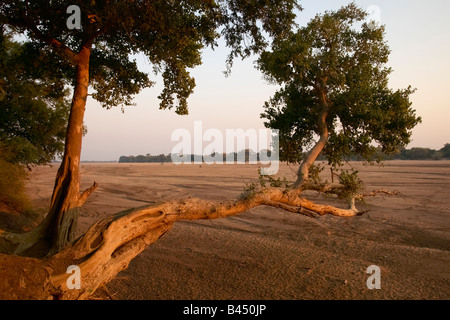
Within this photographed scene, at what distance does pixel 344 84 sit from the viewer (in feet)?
28.4

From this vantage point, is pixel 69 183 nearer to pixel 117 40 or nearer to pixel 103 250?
pixel 103 250

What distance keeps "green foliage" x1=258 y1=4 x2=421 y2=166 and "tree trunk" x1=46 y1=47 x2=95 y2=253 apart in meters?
4.70

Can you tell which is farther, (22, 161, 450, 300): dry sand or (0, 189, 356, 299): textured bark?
(22, 161, 450, 300): dry sand

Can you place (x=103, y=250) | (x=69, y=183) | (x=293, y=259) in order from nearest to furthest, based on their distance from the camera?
(x=103, y=250) < (x=69, y=183) < (x=293, y=259)

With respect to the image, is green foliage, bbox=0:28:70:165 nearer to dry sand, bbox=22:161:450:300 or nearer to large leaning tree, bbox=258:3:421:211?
dry sand, bbox=22:161:450:300

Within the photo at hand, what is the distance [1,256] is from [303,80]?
7.95m

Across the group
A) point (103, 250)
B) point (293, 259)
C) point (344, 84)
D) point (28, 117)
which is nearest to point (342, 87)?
point (344, 84)

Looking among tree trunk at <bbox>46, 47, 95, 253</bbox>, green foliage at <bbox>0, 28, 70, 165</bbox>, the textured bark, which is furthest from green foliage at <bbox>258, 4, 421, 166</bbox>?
→ green foliage at <bbox>0, 28, 70, 165</bbox>

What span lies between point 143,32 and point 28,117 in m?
9.63

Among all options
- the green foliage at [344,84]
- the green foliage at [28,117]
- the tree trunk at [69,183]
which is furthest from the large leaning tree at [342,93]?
the green foliage at [28,117]

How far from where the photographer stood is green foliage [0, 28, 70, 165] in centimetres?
1252

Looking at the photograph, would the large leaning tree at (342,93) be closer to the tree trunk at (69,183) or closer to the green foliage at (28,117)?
the tree trunk at (69,183)
